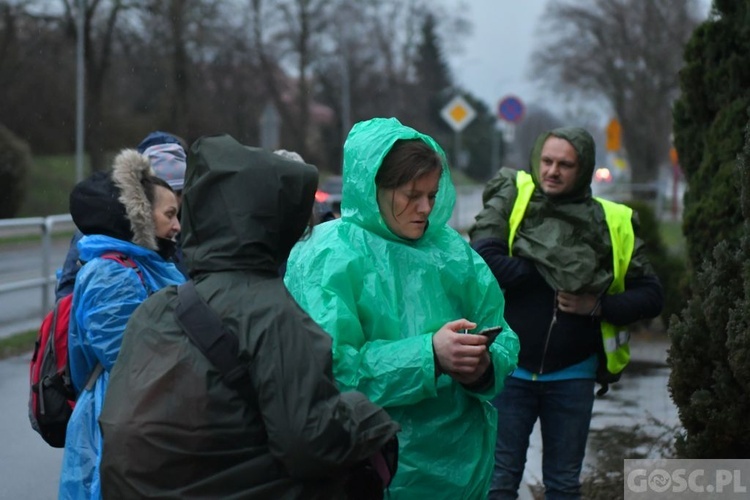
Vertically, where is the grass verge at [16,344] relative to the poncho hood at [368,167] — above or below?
below

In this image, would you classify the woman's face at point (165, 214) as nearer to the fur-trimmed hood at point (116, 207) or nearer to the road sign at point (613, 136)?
the fur-trimmed hood at point (116, 207)

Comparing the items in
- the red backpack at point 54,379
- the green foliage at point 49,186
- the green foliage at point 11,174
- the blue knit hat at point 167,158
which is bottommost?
the green foliage at point 49,186

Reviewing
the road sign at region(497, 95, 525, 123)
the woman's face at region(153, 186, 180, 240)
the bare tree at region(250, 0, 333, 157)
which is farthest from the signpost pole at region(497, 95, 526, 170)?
the bare tree at region(250, 0, 333, 157)

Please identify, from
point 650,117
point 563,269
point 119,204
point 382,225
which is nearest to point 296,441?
point 382,225

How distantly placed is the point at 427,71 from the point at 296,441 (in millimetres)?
85214

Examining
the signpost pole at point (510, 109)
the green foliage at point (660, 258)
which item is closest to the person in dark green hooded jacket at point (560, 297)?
the green foliage at point (660, 258)

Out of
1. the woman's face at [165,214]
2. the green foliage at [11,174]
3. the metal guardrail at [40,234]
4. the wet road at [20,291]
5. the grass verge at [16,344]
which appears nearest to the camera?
the woman's face at [165,214]

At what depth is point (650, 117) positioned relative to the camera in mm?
53656

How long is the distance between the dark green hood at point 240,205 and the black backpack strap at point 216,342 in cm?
12

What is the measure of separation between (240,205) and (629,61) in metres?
57.9

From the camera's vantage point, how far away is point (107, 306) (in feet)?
12.2

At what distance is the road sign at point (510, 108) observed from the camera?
21.0 meters

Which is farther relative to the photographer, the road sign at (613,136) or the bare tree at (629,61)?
the bare tree at (629,61)

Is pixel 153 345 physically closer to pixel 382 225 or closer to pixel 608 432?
pixel 382 225
